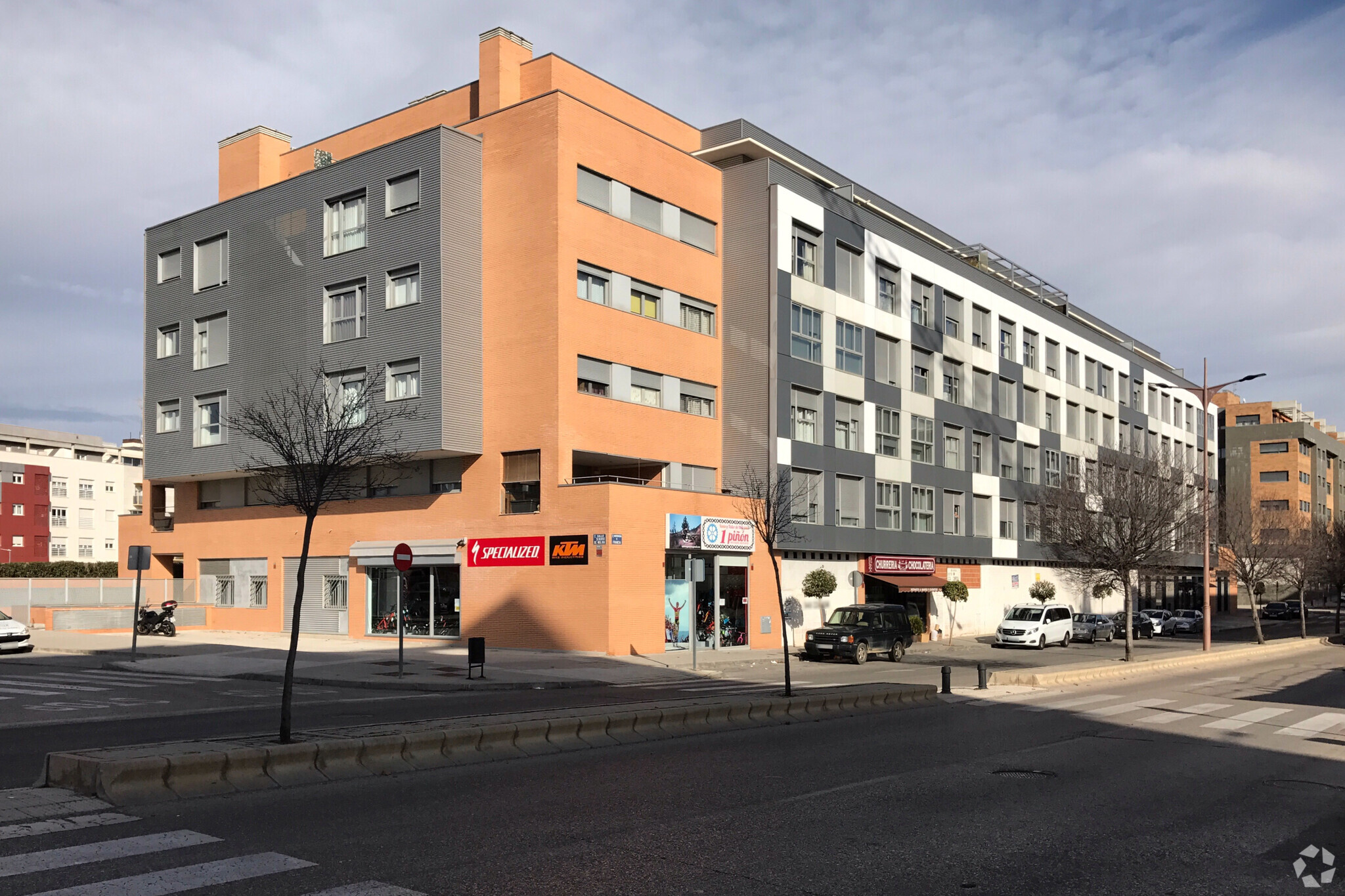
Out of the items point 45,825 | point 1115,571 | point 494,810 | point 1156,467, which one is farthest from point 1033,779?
point 1156,467

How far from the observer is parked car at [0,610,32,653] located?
31188mm

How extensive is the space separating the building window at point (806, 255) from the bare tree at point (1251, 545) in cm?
2601

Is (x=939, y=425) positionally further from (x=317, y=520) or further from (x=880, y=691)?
(x=880, y=691)

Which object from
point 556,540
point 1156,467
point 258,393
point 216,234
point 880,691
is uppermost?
point 216,234

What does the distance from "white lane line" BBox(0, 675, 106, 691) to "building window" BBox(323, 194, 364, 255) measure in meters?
18.7

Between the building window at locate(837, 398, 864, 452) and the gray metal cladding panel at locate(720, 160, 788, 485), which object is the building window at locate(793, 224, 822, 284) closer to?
the gray metal cladding panel at locate(720, 160, 788, 485)

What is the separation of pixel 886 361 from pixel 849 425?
4.64 meters

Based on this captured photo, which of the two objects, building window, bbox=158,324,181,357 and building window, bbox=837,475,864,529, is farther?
building window, bbox=158,324,181,357

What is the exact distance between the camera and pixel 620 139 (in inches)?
1420

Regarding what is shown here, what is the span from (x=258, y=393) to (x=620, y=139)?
16626 millimetres

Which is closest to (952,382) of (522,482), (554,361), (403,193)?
(554,361)

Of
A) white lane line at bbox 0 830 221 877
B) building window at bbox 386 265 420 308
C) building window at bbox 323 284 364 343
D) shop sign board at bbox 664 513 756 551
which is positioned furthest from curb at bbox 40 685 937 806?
building window at bbox 323 284 364 343

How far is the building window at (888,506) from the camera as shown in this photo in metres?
45.3

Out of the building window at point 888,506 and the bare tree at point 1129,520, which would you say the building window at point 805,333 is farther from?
the bare tree at point 1129,520
